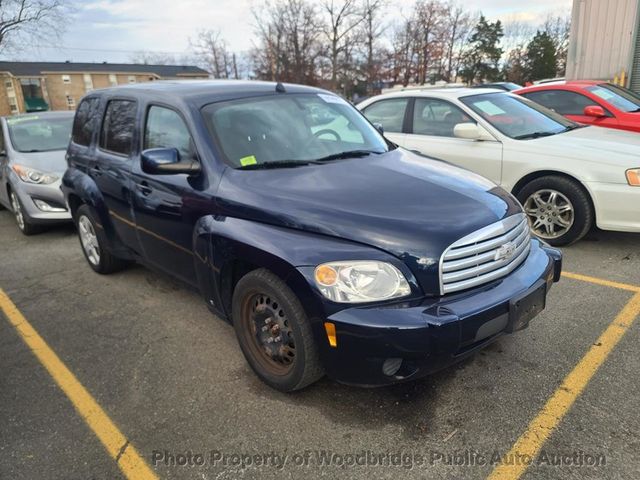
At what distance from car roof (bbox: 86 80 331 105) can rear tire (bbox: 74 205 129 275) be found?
1291 millimetres

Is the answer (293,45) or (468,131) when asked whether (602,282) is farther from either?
(293,45)

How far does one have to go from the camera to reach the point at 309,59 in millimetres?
43188

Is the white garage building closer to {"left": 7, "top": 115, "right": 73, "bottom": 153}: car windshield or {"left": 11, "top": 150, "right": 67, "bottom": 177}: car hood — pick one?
{"left": 7, "top": 115, "right": 73, "bottom": 153}: car windshield

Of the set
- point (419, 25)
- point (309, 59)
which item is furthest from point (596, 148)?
point (419, 25)

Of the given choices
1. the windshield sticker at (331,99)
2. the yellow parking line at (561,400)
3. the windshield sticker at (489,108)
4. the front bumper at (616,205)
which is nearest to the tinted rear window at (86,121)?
the windshield sticker at (331,99)

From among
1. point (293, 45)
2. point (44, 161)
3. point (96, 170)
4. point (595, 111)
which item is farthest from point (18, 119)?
point (293, 45)

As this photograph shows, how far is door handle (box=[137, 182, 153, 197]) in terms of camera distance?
11.4 feet

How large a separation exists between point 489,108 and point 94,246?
461 cm

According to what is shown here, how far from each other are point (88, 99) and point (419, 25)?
50.7m

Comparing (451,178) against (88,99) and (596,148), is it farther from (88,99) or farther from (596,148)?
(88,99)

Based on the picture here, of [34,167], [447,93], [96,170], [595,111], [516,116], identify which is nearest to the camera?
[96,170]

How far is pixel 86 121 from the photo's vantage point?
4.62 meters

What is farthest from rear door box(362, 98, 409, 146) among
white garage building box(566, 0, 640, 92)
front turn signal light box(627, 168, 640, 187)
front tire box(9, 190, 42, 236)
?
white garage building box(566, 0, 640, 92)

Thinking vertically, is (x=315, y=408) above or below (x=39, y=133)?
below
